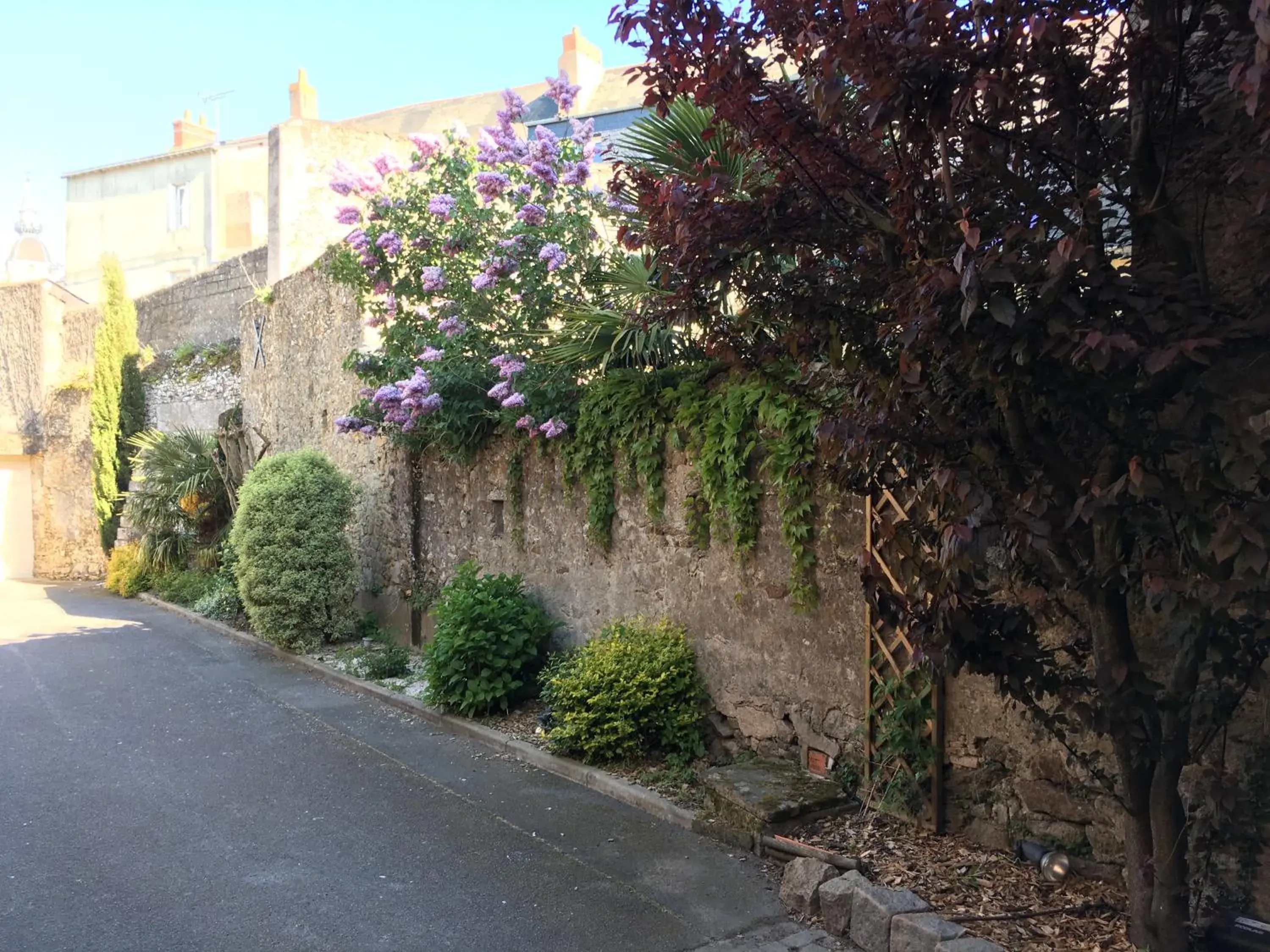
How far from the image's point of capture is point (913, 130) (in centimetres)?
341

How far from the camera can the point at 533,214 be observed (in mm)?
8609

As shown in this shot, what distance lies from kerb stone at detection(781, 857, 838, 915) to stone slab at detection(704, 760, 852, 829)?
1.67 ft

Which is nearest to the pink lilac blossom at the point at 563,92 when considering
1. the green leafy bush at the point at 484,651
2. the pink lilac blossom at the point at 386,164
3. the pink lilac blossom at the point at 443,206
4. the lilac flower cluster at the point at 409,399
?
the pink lilac blossom at the point at 443,206

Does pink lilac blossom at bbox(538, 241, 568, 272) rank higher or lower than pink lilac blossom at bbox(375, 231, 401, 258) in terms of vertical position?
lower

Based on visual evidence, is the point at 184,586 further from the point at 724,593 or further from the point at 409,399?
the point at 724,593

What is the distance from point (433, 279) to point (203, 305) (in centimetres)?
1456

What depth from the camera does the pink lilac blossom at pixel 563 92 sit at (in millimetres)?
9289

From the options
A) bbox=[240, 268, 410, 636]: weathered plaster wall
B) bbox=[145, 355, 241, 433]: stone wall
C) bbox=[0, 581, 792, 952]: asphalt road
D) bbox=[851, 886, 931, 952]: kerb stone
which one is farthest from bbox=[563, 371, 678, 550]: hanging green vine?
bbox=[145, 355, 241, 433]: stone wall

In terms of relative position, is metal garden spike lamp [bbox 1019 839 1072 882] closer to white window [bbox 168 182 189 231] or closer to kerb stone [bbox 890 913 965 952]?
kerb stone [bbox 890 913 965 952]

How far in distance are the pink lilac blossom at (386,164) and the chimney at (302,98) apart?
15.1 m

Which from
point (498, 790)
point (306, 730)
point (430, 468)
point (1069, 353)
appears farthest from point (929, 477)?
point (430, 468)

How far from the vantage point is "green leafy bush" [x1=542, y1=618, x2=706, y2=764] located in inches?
251

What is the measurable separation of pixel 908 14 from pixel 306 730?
694 cm

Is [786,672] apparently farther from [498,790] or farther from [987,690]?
[498,790]
